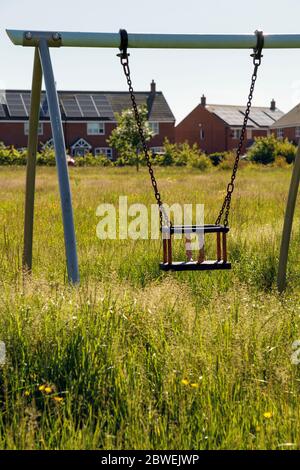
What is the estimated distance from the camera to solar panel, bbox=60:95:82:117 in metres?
57.2

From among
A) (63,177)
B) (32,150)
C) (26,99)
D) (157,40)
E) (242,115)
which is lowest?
(63,177)

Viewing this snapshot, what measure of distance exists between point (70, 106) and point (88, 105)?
2046 mm

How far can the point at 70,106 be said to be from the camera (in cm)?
5822

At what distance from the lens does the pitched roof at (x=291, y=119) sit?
57.8 metres

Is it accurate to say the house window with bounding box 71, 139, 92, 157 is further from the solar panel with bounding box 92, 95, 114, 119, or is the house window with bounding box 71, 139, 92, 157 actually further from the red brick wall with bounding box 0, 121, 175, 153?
the solar panel with bounding box 92, 95, 114, 119

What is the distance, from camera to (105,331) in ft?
14.1

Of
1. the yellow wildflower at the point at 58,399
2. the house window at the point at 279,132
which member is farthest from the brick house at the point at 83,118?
the yellow wildflower at the point at 58,399

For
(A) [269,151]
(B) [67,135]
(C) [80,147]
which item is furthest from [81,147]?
(A) [269,151]

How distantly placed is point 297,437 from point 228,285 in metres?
3.32

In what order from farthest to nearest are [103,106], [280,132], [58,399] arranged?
[280,132] → [103,106] → [58,399]

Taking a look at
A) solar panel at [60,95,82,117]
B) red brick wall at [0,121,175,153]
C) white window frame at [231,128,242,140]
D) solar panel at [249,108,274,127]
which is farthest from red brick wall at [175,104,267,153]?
solar panel at [60,95,82,117]

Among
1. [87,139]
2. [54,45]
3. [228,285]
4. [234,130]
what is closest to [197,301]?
[228,285]

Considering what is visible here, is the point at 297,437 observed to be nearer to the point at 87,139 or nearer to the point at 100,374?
the point at 100,374
